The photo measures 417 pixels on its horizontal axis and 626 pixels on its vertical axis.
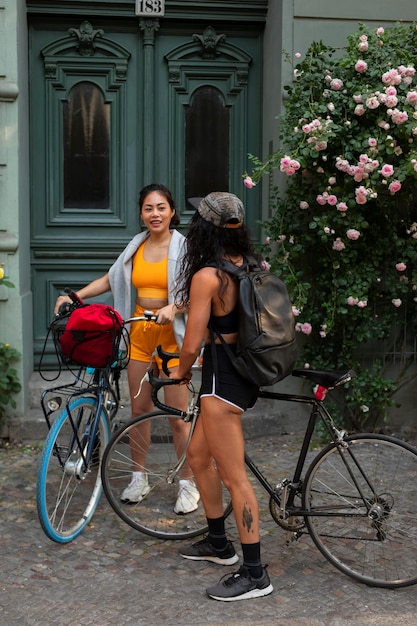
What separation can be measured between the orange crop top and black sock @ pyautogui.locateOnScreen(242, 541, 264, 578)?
1.57 metres

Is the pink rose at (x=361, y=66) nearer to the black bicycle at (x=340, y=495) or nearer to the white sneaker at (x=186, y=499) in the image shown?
the black bicycle at (x=340, y=495)

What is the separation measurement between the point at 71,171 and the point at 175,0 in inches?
61.5

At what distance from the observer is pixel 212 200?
365cm

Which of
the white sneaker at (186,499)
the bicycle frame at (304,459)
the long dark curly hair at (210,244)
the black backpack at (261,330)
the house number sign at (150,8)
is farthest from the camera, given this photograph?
the house number sign at (150,8)

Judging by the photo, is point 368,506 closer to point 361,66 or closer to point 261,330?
point 261,330

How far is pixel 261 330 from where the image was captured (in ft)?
11.7

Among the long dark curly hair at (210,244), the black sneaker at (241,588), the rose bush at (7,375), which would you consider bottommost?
the black sneaker at (241,588)

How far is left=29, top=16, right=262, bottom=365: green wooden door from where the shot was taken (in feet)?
21.5

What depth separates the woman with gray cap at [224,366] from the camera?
3.62 m

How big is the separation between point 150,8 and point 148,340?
119 inches

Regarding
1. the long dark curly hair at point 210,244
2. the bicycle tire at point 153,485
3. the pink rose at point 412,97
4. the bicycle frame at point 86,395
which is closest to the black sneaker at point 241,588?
the bicycle tire at point 153,485

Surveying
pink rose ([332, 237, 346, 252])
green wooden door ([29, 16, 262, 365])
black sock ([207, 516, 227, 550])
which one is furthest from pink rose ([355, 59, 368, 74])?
black sock ([207, 516, 227, 550])

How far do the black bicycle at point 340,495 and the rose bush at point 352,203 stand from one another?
69.3 inches

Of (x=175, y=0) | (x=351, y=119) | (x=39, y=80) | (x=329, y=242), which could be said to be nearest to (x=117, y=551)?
(x=329, y=242)
